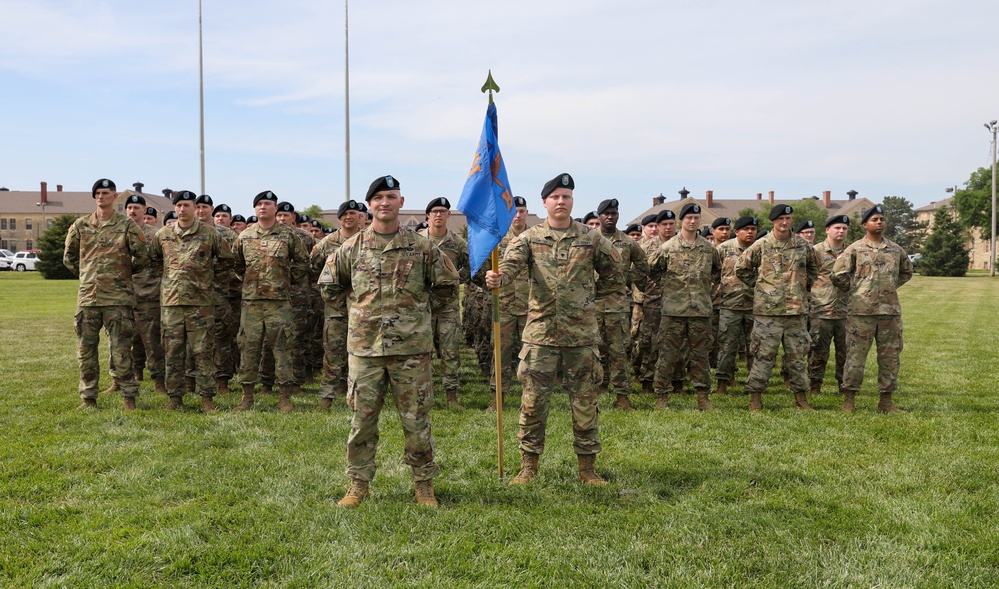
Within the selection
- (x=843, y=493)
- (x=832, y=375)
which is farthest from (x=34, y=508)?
(x=832, y=375)

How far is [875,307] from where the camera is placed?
8297 mm

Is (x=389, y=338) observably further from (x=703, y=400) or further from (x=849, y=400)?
(x=849, y=400)

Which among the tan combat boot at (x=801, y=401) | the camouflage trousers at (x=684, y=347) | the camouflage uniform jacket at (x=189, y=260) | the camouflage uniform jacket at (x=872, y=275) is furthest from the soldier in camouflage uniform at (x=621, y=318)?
the camouflage uniform jacket at (x=189, y=260)

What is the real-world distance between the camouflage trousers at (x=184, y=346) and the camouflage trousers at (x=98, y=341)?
430 millimetres

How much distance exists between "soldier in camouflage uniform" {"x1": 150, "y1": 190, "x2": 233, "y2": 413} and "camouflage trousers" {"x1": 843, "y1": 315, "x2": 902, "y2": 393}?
7.60 metres

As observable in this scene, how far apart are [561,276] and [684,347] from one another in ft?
11.8

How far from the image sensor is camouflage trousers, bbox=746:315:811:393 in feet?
27.4

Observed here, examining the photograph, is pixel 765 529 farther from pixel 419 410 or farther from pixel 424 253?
pixel 424 253

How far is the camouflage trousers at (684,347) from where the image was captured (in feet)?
27.7

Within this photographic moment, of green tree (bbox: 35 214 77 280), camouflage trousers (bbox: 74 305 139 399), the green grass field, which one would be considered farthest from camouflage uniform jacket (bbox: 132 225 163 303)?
green tree (bbox: 35 214 77 280)

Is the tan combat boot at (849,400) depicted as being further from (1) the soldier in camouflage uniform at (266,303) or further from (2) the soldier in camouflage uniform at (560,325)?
(1) the soldier in camouflage uniform at (266,303)

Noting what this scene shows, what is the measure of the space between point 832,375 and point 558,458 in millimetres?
7074

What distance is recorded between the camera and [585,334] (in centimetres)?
571

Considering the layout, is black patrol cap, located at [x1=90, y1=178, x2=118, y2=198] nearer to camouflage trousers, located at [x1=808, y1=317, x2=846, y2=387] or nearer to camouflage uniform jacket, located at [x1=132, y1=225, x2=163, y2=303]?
Answer: camouflage uniform jacket, located at [x1=132, y1=225, x2=163, y2=303]
